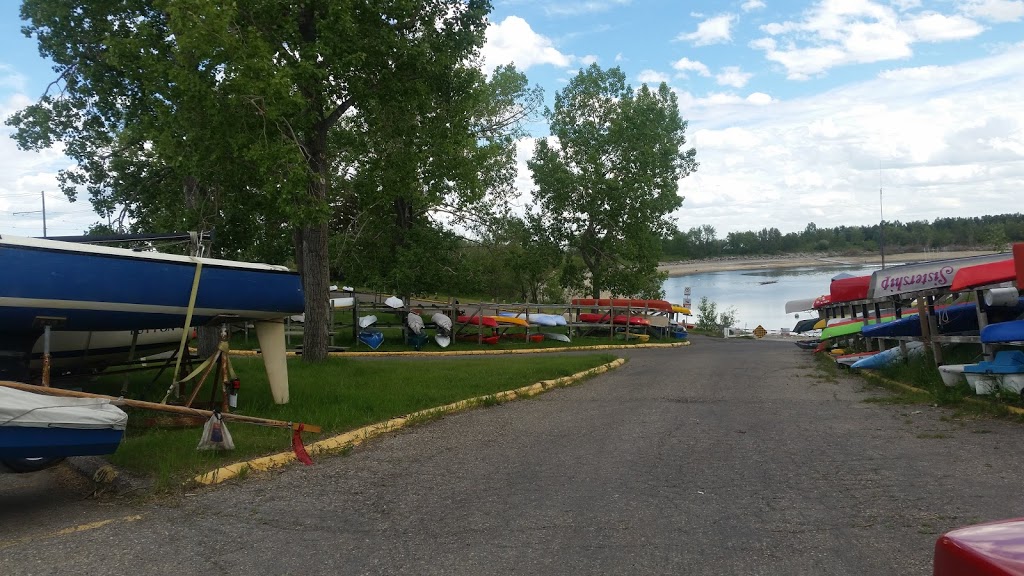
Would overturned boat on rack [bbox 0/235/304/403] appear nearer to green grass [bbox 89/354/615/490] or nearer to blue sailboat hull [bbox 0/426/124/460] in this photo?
green grass [bbox 89/354/615/490]

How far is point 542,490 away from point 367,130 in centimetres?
1115

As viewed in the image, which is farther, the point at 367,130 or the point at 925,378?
the point at 367,130

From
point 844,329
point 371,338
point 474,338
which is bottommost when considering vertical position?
point 474,338

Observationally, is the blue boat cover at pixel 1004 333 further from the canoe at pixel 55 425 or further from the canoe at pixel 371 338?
the canoe at pixel 371 338

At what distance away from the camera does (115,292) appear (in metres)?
7.58

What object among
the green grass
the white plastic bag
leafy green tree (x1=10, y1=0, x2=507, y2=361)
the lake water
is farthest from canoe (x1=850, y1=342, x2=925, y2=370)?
the lake water

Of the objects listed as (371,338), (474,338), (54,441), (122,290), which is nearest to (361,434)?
(122,290)

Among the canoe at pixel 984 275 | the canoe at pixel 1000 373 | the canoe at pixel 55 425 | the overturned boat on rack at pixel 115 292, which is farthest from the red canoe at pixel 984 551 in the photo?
the canoe at pixel 984 275

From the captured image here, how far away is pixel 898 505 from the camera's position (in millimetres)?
5520

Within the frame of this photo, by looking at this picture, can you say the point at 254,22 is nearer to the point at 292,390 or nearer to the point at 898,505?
the point at 292,390

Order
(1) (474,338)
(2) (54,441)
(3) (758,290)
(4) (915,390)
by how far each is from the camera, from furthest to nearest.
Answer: (3) (758,290), (1) (474,338), (4) (915,390), (2) (54,441)

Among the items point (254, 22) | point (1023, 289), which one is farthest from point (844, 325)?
point (254, 22)

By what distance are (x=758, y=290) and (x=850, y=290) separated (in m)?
88.3

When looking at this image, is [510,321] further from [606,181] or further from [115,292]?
[115,292]
